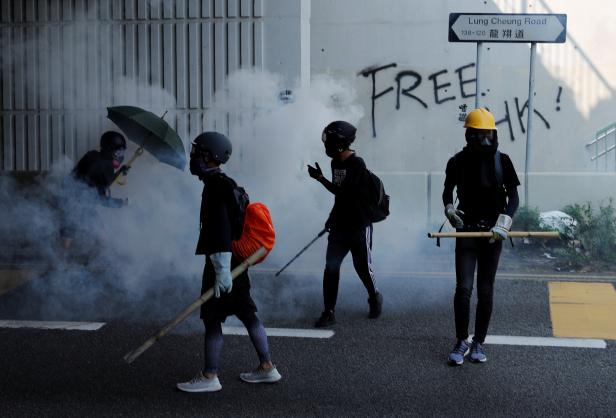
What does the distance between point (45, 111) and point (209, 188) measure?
6386 millimetres

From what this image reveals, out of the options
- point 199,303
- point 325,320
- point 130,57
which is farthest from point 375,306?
point 130,57

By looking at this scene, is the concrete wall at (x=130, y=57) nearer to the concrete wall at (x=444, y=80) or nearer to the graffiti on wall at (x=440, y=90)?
the concrete wall at (x=444, y=80)

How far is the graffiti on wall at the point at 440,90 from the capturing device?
1168 centimetres

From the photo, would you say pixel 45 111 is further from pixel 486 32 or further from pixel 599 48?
pixel 599 48

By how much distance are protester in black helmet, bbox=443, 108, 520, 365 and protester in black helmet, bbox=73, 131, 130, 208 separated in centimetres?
384

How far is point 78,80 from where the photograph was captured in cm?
1055

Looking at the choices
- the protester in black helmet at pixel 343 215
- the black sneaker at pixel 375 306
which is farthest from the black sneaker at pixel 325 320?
the black sneaker at pixel 375 306

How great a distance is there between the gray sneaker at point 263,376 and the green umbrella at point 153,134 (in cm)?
272

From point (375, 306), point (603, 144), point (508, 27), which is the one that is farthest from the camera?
point (603, 144)

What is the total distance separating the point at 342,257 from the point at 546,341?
1498 mm

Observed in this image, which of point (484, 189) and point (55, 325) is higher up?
point (484, 189)

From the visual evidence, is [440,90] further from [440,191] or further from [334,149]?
[334,149]

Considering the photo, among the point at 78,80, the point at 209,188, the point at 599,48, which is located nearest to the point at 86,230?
the point at 78,80

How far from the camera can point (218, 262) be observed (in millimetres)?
4820
